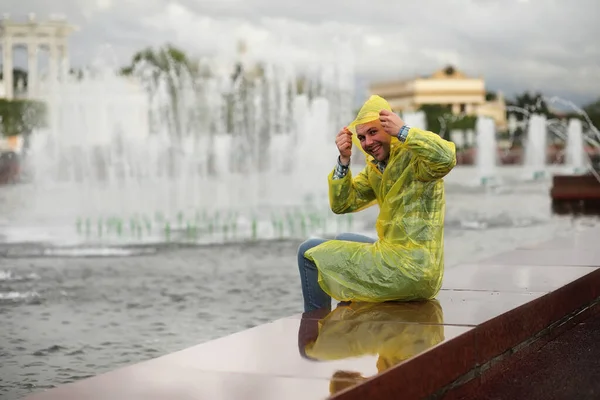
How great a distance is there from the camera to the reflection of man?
3.27 m

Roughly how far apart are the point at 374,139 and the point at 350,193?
1.16 ft

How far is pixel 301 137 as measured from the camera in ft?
88.9

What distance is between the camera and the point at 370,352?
3332 mm

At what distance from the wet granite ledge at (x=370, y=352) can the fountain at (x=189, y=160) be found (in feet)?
28.6

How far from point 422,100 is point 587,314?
109 m

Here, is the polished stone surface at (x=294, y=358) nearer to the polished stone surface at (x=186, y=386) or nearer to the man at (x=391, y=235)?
the polished stone surface at (x=186, y=386)

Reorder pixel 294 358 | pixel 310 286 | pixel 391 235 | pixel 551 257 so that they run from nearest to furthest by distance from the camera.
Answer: pixel 294 358 → pixel 391 235 → pixel 310 286 → pixel 551 257

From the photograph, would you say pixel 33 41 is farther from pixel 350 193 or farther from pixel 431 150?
pixel 431 150

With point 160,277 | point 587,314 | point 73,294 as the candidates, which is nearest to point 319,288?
point 587,314

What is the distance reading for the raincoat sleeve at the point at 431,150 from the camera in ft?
12.7

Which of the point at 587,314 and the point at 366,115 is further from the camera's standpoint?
the point at 587,314

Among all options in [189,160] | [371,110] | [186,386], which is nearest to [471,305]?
[371,110]

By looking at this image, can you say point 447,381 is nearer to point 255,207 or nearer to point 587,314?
point 587,314

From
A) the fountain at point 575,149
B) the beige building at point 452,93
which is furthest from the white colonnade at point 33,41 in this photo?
the beige building at point 452,93
